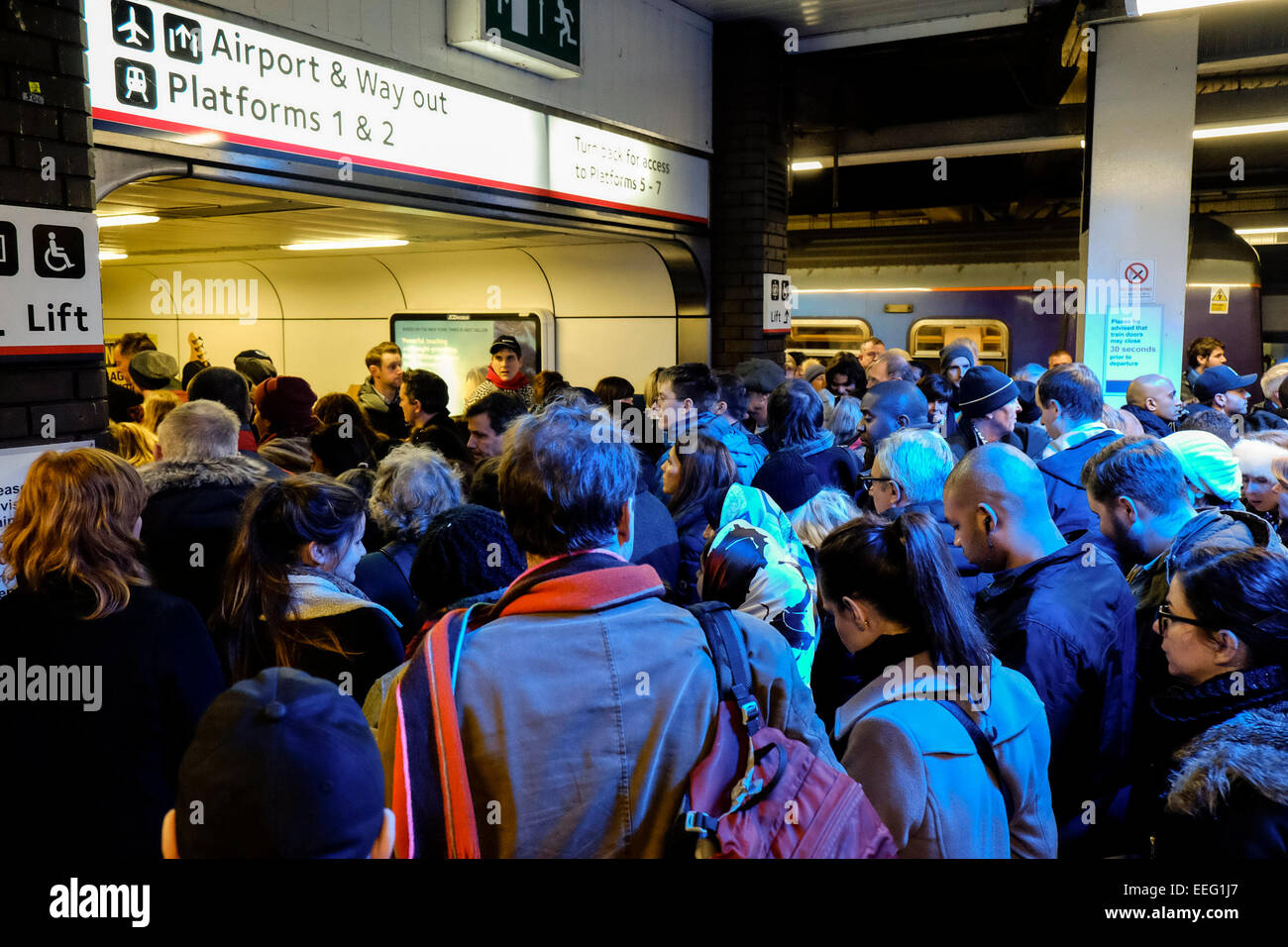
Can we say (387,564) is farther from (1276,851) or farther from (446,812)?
(1276,851)


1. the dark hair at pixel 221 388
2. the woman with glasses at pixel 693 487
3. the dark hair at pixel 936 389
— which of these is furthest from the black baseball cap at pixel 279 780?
the dark hair at pixel 936 389

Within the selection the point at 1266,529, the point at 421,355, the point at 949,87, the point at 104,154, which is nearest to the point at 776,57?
the point at 949,87

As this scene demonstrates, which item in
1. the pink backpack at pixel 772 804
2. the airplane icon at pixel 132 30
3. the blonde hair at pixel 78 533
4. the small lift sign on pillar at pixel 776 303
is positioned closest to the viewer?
the pink backpack at pixel 772 804

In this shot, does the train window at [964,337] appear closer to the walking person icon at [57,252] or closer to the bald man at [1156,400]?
the bald man at [1156,400]

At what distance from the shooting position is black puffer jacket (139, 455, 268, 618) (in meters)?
3.00

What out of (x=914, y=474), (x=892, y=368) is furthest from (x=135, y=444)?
(x=892, y=368)

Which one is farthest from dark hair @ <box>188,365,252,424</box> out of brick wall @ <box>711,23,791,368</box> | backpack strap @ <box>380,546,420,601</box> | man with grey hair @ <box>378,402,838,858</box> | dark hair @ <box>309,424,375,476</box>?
brick wall @ <box>711,23,791,368</box>

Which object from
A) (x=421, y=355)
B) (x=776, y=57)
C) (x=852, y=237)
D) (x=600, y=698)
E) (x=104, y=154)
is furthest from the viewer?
(x=852, y=237)

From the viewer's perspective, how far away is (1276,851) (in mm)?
1345

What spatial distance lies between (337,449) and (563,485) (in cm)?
349

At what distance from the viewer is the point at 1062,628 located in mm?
2242

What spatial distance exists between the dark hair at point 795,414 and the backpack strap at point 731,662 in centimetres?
278

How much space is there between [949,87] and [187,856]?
32.1 ft

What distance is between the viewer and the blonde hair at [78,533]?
196 cm
